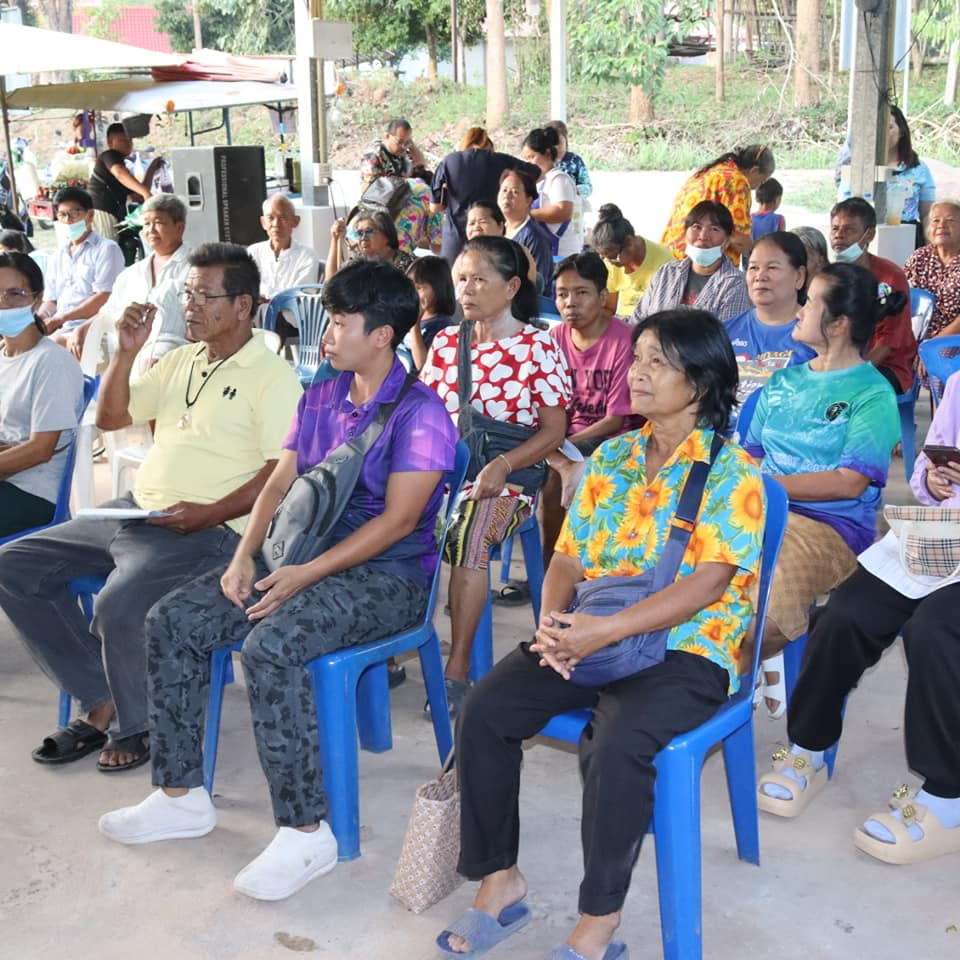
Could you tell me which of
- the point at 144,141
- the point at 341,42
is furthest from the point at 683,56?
the point at 341,42

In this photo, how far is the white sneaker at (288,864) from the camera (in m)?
2.52

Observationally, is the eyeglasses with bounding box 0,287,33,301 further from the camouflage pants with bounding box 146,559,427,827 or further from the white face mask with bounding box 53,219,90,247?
the white face mask with bounding box 53,219,90,247

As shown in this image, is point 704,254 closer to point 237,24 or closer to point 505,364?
point 505,364

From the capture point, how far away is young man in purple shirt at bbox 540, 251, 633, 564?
12.8ft

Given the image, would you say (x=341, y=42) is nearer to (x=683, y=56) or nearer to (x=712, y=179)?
(x=712, y=179)

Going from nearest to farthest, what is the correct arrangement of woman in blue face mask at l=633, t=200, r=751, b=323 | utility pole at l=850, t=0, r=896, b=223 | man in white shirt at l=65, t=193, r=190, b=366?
1. woman in blue face mask at l=633, t=200, r=751, b=323
2. man in white shirt at l=65, t=193, r=190, b=366
3. utility pole at l=850, t=0, r=896, b=223

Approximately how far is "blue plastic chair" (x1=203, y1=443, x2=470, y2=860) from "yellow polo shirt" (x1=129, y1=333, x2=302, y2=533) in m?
0.47

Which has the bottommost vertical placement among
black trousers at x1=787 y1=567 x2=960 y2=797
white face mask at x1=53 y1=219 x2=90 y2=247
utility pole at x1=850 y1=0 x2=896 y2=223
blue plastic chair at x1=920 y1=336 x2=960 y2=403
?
black trousers at x1=787 y1=567 x2=960 y2=797

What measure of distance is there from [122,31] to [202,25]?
3309 millimetres

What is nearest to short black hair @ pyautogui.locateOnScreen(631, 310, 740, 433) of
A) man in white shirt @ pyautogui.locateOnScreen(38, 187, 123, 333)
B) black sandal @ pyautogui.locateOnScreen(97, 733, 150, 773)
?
black sandal @ pyautogui.locateOnScreen(97, 733, 150, 773)

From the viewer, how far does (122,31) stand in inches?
1156

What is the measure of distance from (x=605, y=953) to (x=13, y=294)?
2531mm

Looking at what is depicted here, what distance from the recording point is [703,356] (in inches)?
94.9

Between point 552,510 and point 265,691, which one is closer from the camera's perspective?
point 265,691
